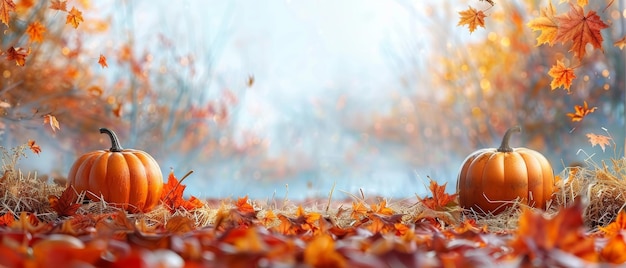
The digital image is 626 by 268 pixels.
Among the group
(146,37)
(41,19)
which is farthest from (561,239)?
(146,37)

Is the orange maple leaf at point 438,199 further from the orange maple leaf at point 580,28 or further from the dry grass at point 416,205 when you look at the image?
the orange maple leaf at point 580,28

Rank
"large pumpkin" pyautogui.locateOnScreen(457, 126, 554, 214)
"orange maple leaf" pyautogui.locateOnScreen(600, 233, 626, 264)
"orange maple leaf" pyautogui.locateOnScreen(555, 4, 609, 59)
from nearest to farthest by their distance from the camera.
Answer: "orange maple leaf" pyautogui.locateOnScreen(600, 233, 626, 264)
"orange maple leaf" pyautogui.locateOnScreen(555, 4, 609, 59)
"large pumpkin" pyautogui.locateOnScreen(457, 126, 554, 214)

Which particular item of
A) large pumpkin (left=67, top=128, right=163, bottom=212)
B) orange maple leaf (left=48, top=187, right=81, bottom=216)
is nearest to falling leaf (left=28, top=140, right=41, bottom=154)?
large pumpkin (left=67, top=128, right=163, bottom=212)

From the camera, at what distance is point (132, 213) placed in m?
1.66

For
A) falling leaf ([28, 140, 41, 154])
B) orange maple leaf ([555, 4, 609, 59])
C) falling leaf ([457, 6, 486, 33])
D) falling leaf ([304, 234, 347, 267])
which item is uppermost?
falling leaf ([457, 6, 486, 33])

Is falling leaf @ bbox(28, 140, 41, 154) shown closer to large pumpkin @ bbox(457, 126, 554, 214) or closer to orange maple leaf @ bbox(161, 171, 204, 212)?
orange maple leaf @ bbox(161, 171, 204, 212)

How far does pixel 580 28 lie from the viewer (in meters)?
1.36

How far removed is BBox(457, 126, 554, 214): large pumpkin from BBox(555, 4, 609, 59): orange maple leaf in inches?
15.7

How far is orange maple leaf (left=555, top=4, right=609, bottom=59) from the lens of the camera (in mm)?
1342

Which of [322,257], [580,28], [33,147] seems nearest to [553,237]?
[322,257]

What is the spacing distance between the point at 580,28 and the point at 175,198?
3.51 feet

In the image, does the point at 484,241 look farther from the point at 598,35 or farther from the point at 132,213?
the point at 132,213

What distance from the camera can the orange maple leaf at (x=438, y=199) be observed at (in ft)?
5.18

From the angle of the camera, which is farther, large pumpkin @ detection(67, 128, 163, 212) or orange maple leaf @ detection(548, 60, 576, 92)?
large pumpkin @ detection(67, 128, 163, 212)
